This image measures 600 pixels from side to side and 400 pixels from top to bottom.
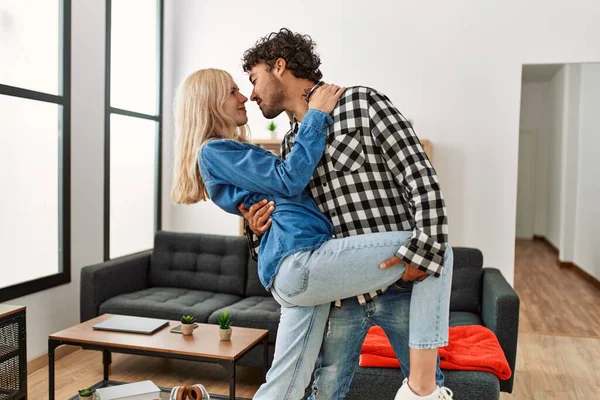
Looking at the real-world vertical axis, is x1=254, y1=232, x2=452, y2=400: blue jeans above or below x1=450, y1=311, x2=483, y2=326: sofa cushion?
above

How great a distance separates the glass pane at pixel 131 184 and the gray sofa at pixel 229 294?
0.50 metres

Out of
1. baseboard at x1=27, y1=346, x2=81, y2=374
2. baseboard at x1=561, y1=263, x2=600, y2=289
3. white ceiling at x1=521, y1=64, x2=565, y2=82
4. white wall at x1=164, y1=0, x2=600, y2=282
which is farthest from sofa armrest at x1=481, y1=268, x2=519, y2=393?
baseboard at x1=27, y1=346, x2=81, y2=374

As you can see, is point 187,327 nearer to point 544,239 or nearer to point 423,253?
point 423,253

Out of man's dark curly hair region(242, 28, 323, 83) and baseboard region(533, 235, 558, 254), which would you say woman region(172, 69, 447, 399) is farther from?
baseboard region(533, 235, 558, 254)

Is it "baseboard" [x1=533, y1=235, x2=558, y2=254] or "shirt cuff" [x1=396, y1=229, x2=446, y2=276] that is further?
"baseboard" [x1=533, y1=235, x2=558, y2=254]

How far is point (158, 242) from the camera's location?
442 centimetres

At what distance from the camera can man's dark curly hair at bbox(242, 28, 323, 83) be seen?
1695 millimetres

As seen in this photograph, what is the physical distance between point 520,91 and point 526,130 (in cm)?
39

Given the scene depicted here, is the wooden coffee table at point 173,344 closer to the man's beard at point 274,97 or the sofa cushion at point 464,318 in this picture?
the sofa cushion at point 464,318

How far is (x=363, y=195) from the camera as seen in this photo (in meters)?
1.58

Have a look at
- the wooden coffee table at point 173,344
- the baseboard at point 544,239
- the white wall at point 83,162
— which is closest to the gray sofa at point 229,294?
the white wall at point 83,162

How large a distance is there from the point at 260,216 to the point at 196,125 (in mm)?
387

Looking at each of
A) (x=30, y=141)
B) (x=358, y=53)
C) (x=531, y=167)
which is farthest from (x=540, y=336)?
(x=30, y=141)

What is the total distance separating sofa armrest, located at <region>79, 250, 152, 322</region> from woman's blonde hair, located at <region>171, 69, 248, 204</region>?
7.14 feet
